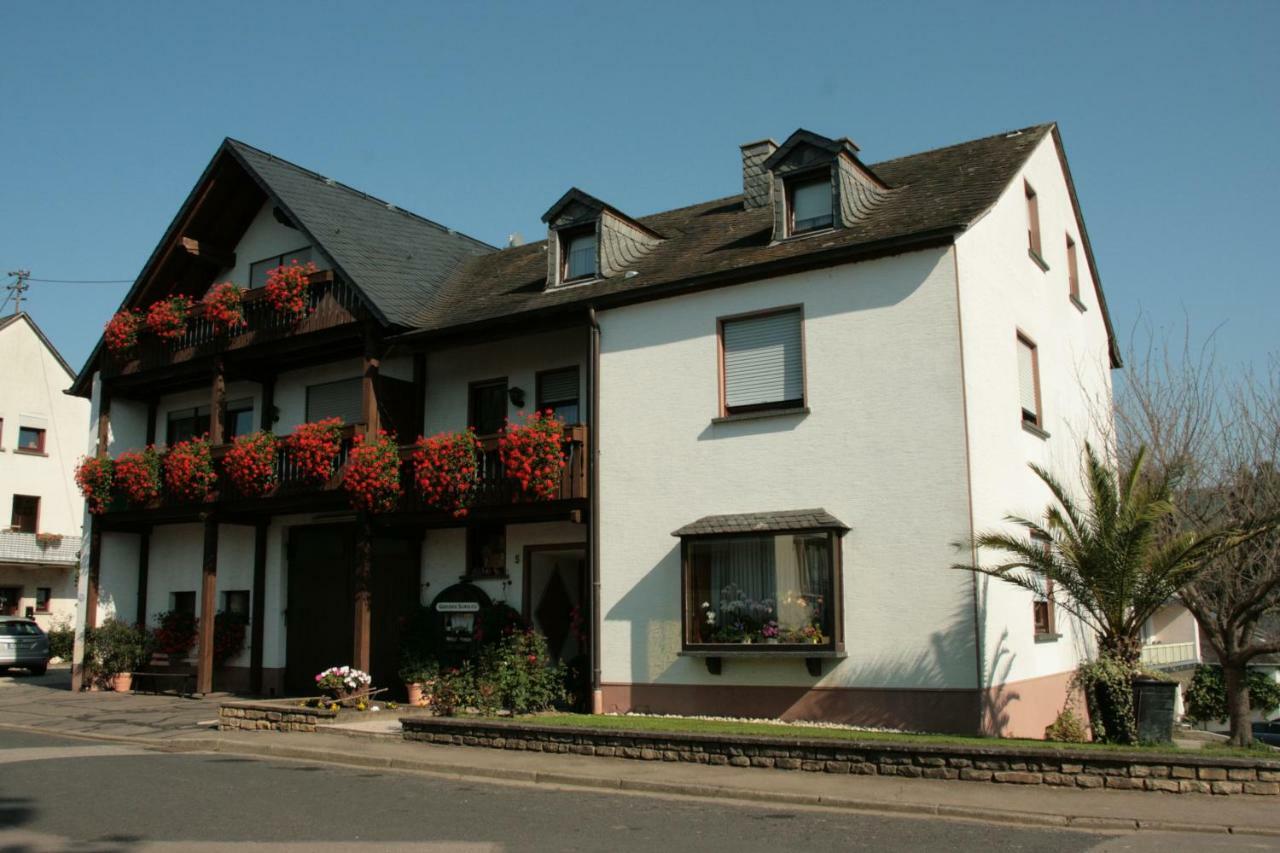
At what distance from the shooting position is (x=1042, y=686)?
16625mm

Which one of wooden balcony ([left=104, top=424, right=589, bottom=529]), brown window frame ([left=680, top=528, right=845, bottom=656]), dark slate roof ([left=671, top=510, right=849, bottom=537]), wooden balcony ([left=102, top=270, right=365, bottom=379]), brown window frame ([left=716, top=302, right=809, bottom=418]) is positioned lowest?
brown window frame ([left=680, top=528, right=845, bottom=656])

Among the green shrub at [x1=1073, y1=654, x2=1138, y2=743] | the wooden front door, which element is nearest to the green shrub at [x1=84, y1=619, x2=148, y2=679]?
the wooden front door

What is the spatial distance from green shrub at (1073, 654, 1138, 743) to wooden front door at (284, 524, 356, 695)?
Answer: 13.0 meters

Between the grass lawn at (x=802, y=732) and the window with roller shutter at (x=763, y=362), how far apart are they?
4.41 metres

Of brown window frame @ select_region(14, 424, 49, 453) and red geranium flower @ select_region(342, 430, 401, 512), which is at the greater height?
brown window frame @ select_region(14, 424, 49, 453)

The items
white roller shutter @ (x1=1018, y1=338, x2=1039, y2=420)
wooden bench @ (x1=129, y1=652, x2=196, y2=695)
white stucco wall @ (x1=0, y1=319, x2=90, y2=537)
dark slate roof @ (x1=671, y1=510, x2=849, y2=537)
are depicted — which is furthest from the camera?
white stucco wall @ (x1=0, y1=319, x2=90, y2=537)

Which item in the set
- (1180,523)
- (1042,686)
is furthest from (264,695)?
(1180,523)

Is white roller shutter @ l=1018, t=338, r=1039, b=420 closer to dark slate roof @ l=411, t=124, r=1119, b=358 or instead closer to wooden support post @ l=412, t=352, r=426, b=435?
dark slate roof @ l=411, t=124, r=1119, b=358

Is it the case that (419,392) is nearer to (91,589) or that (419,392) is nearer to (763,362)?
(763,362)

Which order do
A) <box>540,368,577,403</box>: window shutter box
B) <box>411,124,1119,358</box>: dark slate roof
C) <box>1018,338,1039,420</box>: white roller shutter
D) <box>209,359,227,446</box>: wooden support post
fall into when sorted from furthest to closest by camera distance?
<box>209,359,227,446</box>: wooden support post < <box>540,368,577,403</box>: window shutter box < <box>1018,338,1039,420</box>: white roller shutter < <box>411,124,1119,358</box>: dark slate roof

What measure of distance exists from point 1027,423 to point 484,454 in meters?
8.32

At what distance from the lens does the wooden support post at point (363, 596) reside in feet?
62.2

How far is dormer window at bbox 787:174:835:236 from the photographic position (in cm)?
1720

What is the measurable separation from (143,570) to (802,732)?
53.8ft
